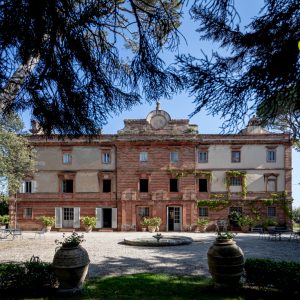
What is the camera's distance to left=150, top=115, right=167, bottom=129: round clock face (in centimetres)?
2953

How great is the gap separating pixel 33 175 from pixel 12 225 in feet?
15.7

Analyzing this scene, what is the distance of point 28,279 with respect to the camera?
7.75 metres

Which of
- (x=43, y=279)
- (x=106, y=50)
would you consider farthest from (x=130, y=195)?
(x=106, y=50)

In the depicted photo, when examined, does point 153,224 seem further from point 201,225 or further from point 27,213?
point 27,213

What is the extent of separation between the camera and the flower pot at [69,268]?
768cm

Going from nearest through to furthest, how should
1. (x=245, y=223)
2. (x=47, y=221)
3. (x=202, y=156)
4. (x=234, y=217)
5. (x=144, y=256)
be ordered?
(x=144, y=256)
(x=245, y=223)
(x=234, y=217)
(x=47, y=221)
(x=202, y=156)

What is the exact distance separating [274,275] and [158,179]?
69.1 ft

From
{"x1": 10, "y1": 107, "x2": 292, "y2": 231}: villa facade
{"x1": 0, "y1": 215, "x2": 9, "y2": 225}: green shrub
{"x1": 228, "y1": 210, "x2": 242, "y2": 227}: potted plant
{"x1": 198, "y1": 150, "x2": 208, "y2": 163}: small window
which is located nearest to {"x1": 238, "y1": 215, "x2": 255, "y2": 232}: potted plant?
{"x1": 228, "y1": 210, "x2": 242, "y2": 227}: potted plant

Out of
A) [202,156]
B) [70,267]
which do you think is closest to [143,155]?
[202,156]

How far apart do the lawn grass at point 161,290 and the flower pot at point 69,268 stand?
386 millimetres

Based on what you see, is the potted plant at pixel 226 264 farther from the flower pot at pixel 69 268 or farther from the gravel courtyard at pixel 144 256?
the flower pot at pixel 69 268

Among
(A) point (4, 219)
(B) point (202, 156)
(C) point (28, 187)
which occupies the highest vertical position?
(B) point (202, 156)

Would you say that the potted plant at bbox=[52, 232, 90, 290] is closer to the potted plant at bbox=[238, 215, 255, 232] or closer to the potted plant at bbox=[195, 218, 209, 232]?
the potted plant at bbox=[195, 218, 209, 232]

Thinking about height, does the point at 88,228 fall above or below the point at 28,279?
below
